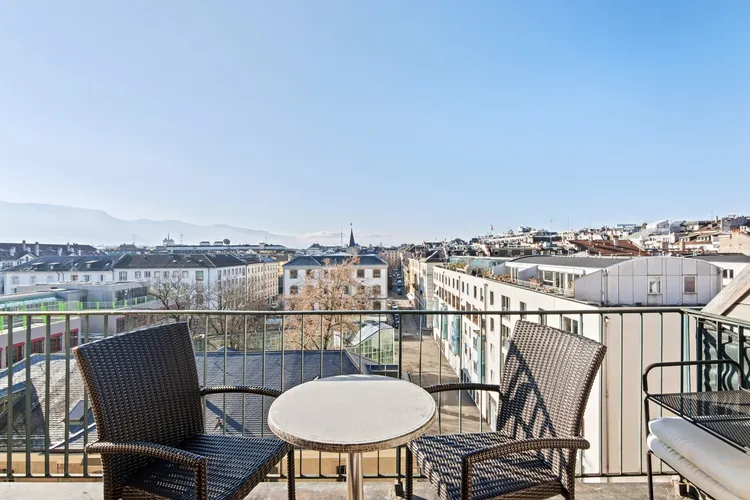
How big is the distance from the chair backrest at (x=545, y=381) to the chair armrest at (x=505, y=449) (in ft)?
0.54

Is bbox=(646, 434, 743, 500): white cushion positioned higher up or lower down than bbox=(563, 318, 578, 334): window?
higher up

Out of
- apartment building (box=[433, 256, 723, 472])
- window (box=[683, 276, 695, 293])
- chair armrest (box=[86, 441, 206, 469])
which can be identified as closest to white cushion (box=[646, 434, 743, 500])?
chair armrest (box=[86, 441, 206, 469])

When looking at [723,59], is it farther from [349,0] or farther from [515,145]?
[349,0]

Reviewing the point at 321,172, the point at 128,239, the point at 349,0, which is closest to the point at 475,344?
the point at 321,172

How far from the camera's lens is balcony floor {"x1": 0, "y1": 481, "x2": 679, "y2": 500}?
218cm

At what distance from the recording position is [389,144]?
16891mm

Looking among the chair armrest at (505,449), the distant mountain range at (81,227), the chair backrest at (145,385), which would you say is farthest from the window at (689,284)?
the distant mountain range at (81,227)

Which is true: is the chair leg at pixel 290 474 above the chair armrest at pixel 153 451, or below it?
below

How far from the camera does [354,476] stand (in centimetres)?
155

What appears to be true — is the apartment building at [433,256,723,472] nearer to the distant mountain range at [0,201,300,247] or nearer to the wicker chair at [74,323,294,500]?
the wicker chair at [74,323,294,500]

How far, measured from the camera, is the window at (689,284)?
11508 mm

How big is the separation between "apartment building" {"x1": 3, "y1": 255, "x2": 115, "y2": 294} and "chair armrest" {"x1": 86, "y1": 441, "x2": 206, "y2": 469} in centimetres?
4227

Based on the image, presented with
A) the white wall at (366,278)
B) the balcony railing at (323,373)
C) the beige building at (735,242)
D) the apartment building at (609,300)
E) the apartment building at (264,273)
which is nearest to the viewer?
the balcony railing at (323,373)

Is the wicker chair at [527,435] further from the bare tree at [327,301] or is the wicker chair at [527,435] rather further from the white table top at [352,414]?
the bare tree at [327,301]
